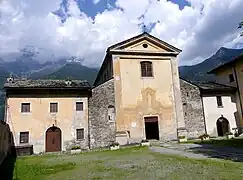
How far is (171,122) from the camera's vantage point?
24.7 m

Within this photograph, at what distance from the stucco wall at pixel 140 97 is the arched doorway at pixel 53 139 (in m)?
5.77

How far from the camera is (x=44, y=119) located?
72.3ft

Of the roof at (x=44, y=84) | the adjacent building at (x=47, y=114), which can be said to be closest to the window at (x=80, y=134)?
the adjacent building at (x=47, y=114)

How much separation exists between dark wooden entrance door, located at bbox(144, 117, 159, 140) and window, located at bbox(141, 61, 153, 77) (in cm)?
482

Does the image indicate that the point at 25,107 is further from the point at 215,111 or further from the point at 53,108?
the point at 215,111

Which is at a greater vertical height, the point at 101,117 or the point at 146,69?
the point at 146,69

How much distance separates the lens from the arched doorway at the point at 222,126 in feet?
86.0

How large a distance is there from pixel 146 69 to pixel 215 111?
913 cm

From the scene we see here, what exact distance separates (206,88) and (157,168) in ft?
61.2

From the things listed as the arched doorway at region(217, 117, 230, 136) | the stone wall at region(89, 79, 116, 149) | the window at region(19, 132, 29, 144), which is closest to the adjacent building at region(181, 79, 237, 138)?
the arched doorway at region(217, 117, 230, 136)

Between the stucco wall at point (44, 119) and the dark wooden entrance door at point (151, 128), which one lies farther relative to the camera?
the dark wooden entrance door at point (151, 128)

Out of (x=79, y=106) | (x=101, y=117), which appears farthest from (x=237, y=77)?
(x=79, y=106)

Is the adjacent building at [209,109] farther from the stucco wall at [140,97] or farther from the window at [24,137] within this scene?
the window at [24,137]

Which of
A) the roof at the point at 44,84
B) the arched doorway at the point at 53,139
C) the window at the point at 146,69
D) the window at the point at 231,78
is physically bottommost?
the arched doorway at the point at 53,139
